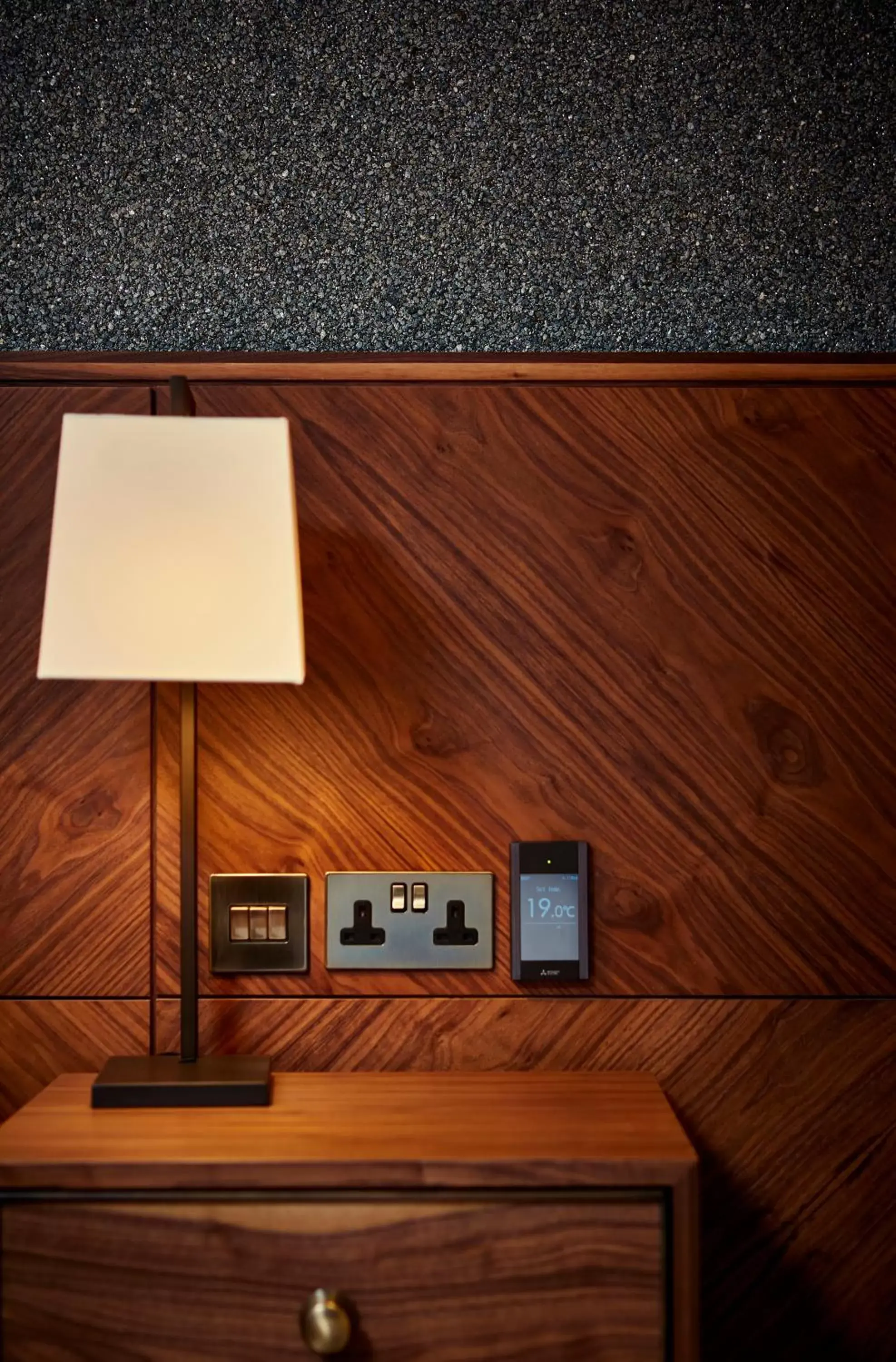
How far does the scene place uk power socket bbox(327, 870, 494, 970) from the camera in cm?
→ 106

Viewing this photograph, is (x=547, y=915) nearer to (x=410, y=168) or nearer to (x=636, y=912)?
(x=636, y=912)

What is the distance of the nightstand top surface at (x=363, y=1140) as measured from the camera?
78cm

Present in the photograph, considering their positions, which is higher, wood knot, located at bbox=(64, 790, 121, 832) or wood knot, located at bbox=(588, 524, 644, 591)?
wood knot, located at bbox=(588, 524, 644, 591)

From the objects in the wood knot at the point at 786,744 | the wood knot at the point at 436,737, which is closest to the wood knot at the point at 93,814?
the wood knot at the point at 436,737

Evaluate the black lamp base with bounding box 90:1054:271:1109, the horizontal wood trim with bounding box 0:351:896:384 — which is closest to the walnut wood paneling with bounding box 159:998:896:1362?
the black lamp base with bounding box 90:1054:271:1109

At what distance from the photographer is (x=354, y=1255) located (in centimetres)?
79

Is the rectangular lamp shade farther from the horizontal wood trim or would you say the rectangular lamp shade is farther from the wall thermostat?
the wall thermostat

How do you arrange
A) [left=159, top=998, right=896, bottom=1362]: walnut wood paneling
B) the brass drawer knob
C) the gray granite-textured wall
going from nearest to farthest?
the brass drawer knob < [left=159, top=998, right=896, bottom=1362]: walnut wood paneling < the gray granite-textured wall

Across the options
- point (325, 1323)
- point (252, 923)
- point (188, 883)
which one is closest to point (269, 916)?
point (252, 923)

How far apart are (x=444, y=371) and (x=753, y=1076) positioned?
860 mm

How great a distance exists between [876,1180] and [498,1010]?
1.50ft

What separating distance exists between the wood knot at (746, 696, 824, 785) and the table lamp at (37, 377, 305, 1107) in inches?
21.2

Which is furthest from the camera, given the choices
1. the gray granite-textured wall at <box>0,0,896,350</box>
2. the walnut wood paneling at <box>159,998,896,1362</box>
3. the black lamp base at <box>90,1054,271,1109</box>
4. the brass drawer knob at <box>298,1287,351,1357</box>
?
the gray granite-textured wall at <box>0,0,896,350</box>

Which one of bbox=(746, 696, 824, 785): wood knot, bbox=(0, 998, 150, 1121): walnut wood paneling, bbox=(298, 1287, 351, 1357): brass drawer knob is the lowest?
bbox=(298, 1287, 351, 1357): brass drawer knob
